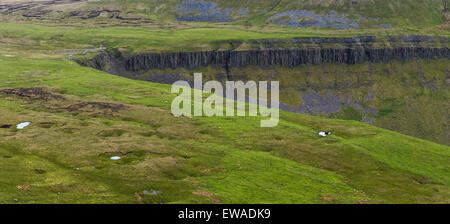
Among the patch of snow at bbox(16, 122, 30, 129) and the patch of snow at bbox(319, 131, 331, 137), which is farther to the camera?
the patch of snow at bbox(319, 131, 331, 137)

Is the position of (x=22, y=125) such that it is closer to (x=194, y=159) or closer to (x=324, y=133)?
(x=194, y=159)

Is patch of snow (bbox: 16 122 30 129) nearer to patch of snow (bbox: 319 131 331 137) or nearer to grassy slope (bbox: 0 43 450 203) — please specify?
grassy slope (bbox: 0 43 450 203)

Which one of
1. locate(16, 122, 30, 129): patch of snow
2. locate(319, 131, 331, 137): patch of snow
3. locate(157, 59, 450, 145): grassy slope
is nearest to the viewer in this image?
locate(16, 122, 30, 129): patch of snow

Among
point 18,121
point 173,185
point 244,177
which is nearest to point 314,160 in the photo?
point 244,177

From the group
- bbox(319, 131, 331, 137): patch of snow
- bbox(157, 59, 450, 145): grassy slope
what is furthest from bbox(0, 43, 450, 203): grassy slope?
bbox(157, 59, 450, 145): grassy slope

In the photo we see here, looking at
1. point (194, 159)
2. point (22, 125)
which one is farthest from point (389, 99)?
point (22, 125)

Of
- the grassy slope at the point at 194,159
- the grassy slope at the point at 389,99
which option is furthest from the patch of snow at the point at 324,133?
the grassy slope at the point at 389,99

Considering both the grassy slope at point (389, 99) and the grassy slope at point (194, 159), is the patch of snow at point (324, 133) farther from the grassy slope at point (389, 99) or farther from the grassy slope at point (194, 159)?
the grassy slope at point (389, 99)

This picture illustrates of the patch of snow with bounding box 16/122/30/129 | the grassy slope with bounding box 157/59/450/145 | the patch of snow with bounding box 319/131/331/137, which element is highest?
the patch of snow with bounding box 16/122/30/129
